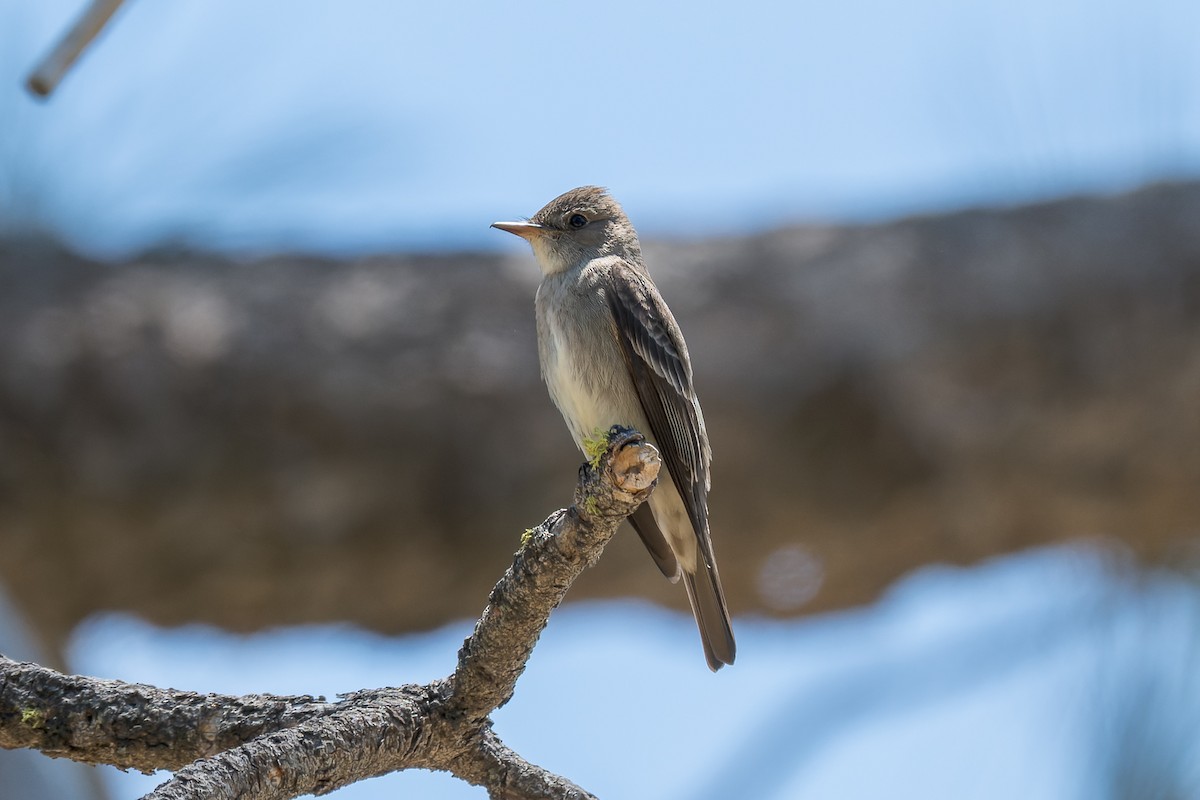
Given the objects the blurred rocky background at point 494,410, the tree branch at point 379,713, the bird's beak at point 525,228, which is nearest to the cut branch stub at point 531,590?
the tree branch at point 379,713

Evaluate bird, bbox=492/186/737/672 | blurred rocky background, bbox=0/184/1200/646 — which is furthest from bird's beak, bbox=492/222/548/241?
blurred rocky background, bbox=0/184/1200/646

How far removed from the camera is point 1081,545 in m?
7.29

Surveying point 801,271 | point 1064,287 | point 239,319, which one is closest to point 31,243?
point 239,319

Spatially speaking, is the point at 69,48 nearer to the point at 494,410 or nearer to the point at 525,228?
the point at 525,228

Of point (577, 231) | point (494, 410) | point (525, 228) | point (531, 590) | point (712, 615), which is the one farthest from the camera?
point (494, 410)

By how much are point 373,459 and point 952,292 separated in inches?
140

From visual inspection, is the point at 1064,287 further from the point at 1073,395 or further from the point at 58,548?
the point at 58,548

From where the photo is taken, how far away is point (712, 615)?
4586 mm

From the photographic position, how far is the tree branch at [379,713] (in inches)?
110

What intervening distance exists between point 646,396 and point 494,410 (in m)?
3.01

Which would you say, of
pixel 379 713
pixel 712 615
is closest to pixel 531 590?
pixel 379 713

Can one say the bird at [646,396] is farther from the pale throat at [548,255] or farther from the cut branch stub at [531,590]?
the cut branch stub at [531,590]

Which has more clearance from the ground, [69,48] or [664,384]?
[664,384]

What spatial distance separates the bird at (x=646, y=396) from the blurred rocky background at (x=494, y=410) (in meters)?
2.67
